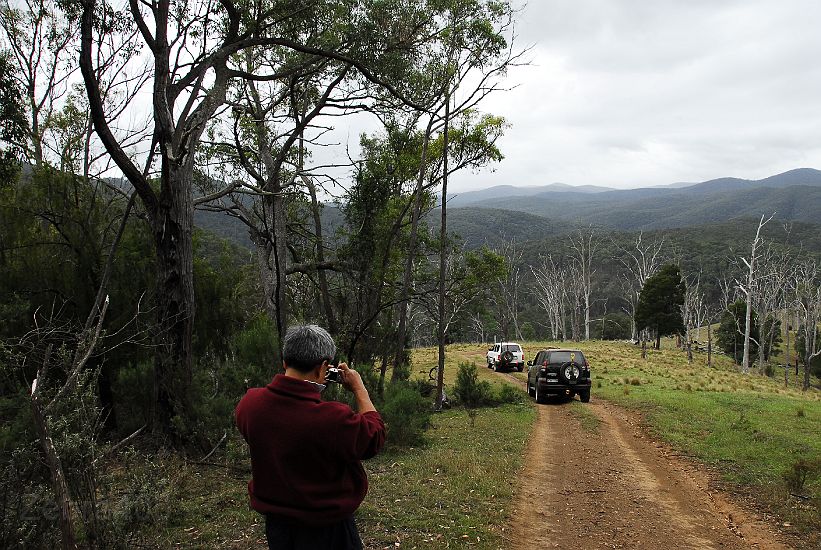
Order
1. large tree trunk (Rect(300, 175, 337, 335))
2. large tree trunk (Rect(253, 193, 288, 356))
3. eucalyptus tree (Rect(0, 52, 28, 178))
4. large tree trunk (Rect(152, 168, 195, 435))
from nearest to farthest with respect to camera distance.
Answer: large tree trunk (Rect(152, 168, 195, 435)), eucalyptus tree (Rect(0, 52, 28, 178)), large tree trunk (Rect(253, 193, 288, 356)), large tree trunk (Rect(300, 175, 337, 335))

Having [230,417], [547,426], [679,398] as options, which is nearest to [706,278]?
[679,398]

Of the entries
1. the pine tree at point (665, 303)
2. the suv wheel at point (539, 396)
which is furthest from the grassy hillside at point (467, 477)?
the pine tree at point (665, 303)

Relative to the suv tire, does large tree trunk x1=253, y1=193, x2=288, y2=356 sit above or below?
above

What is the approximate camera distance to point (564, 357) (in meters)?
17.0

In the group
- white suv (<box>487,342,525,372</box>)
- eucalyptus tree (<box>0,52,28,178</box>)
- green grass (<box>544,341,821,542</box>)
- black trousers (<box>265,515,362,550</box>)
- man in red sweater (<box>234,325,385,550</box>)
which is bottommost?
white suv (<box>487,342,525,372</box>)

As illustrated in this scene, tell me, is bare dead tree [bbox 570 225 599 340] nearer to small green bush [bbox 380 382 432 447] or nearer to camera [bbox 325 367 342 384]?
small green bush [bbox 380 382 432 447]

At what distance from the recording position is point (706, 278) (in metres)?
78.2

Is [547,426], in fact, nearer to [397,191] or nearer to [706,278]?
[397,191]

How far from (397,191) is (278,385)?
15.1 m

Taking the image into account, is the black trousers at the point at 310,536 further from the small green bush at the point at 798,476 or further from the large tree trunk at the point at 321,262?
the large tree trunk at the point at 321,262

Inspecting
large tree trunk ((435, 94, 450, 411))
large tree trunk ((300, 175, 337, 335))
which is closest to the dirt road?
large tree trunk ((435, 94, 450, 411))

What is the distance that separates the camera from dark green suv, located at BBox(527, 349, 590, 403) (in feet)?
54.4

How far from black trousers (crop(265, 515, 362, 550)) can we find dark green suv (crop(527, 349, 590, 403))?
1494 centimetres

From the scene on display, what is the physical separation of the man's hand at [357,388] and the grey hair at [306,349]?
21cm
